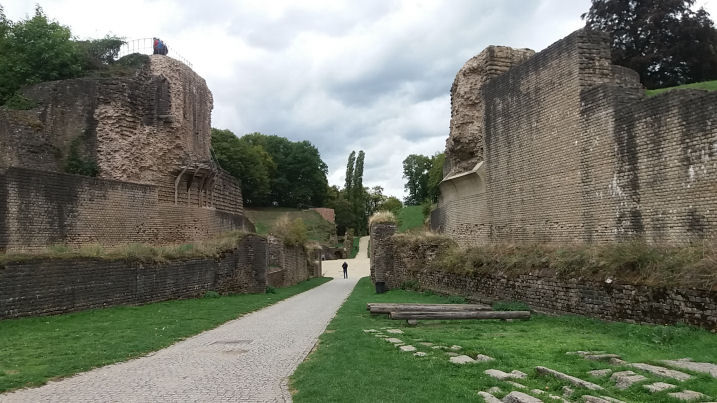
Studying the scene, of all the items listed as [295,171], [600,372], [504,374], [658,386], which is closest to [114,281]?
[504,374]

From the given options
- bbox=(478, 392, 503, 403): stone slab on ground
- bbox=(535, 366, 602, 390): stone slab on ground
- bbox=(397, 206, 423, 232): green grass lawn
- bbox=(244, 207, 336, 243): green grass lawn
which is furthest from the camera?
bbox=(244, 207, 336, 243): green grass lawn

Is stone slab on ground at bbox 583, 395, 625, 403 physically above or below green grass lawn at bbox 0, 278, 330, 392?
above

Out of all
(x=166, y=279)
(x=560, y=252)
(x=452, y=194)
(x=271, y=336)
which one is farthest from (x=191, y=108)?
(x=560, y=252)

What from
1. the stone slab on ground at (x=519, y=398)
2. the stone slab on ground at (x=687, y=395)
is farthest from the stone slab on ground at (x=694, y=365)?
the stone slab on ground at (x=519, y=398)

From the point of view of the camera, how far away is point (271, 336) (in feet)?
34.1

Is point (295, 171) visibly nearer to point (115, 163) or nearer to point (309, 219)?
point (309, 219)

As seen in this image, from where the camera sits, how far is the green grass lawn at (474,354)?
5145 mm

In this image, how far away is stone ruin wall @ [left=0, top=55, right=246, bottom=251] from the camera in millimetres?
15523

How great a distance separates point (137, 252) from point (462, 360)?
39.0ft

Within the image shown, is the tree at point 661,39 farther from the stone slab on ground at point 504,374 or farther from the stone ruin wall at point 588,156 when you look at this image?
the stone slab on ground at point 504,374

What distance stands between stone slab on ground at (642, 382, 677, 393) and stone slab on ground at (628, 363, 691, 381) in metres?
0.31

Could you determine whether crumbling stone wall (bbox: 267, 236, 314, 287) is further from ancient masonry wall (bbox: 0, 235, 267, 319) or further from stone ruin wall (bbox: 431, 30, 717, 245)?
stone ruin wall (bbox: 431, 30, 717, 245)

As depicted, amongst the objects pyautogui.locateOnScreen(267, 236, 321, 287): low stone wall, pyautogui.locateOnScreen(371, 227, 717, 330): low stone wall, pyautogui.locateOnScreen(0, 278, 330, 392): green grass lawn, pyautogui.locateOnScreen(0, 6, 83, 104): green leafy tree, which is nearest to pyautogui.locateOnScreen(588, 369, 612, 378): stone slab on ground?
pyautogui.locateOnScreen(371, 227, 717, 330): low stone wall

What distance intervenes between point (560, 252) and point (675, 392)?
7.33 m
